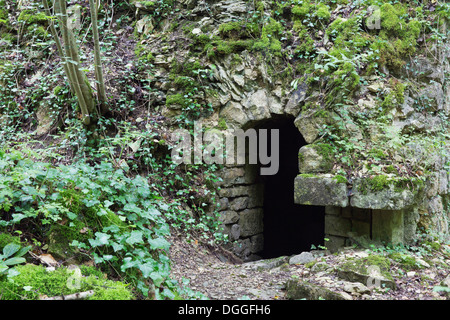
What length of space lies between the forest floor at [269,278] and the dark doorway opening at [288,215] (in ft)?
8.66

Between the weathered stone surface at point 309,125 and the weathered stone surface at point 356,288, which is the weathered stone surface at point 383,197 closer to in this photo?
the weathered stone surface at point 309,125

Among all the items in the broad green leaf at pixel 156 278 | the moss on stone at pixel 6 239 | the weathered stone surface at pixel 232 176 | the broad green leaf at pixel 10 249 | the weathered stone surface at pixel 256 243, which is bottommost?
the weathered stone surface at pixel 256 243

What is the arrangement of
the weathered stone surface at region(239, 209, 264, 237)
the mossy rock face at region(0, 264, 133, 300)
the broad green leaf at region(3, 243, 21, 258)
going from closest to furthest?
the mossy rock face at region(0, 264, 133, 300) → the broad green leaf at region(3, 243, 21, 258) → the weathered stone surface at region(239, 209, 264, 237)

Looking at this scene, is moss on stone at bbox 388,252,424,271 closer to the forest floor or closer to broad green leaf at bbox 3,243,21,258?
the forest floor

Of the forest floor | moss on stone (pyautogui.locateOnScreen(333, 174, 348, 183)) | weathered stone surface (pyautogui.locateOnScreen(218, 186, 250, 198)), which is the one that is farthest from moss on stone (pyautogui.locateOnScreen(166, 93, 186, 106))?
moss on stone (pyautogui.locateOnScreen(333, 174, 348, 183))

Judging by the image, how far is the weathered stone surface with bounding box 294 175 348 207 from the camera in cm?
405

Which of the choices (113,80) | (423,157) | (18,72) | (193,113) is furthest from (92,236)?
(18,72)

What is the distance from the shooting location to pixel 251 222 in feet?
18.3

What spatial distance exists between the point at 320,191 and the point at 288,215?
3.21 meters

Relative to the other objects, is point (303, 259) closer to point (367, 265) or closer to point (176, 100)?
point (367, 265)

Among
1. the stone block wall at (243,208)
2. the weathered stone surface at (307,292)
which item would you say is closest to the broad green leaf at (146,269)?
the weathered stone surface at (307,292)

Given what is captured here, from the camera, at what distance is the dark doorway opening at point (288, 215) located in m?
6.75

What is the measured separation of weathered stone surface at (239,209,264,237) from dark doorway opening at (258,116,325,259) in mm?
817
